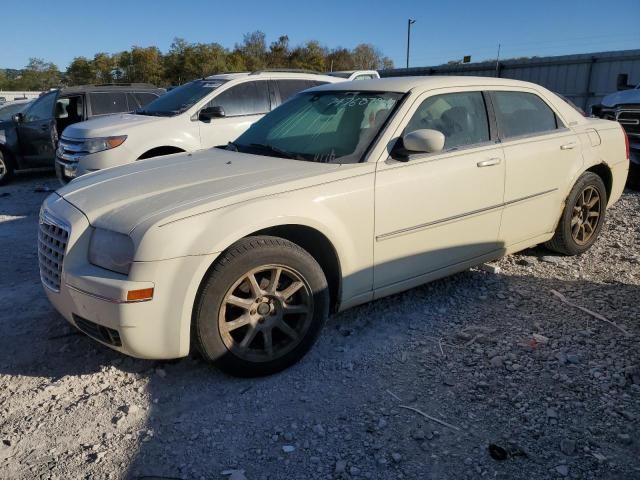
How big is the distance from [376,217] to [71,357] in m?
2.15

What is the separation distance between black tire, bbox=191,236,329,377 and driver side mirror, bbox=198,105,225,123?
14.5 ft

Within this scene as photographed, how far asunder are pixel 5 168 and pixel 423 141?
31.6ft

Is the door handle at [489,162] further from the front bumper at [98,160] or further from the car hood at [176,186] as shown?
the front bumper at [98,160]

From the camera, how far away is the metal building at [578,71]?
53.4ft

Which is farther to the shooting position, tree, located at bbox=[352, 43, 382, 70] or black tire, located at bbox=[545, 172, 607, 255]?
tree, located at bbox=[352, 43, 382, 70]

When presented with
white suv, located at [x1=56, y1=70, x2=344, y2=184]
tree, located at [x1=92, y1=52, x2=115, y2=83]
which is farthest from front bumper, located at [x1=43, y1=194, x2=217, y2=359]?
tree, located at [x1=92, y1=52, x2=115, y2=83]

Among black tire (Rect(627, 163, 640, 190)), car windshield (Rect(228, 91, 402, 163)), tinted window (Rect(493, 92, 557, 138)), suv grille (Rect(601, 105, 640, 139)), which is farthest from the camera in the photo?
suv grille (Rect(601, 105, 640, 139))

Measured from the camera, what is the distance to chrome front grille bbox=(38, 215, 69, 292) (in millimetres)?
3020

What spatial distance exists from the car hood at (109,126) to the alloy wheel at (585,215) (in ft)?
16.6

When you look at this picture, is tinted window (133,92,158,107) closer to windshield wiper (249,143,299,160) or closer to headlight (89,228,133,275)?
windshield wiper (249,143,299,160)

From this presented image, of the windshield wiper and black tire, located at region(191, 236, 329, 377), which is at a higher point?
the windshield wiper

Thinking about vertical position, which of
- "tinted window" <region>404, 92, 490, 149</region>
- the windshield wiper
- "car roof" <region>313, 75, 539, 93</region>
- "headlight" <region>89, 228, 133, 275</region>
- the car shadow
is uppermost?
"car roof" <region>313, 75, 539, 93</region>

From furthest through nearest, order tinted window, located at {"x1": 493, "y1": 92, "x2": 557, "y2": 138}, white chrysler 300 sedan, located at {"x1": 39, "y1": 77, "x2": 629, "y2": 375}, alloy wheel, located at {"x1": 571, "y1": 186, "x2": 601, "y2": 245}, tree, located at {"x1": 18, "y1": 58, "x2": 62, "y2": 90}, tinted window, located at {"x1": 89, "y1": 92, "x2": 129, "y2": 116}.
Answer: tree, located at {"x1": 18, "y1": 58, "x2": 62, "y2": 90}
tinted window, located at {"x1": 89, "y1": 92, "x2": 129, "y2": 116}
alloy wheel, located at {"x1": 571, "y1": 186, "x2": 601, "y2": 245}
tinted window, located at {"x1": 493, "y1": 92, "x2": 557, "y2": 138}
white chrysler 300 sedan, located at {"x1": 39, "y1": 77, "x2": 629, "y2": 375}

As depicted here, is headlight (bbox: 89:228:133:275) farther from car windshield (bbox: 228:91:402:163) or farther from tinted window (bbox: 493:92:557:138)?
tinted window (bbox: 493:92:557:138)
